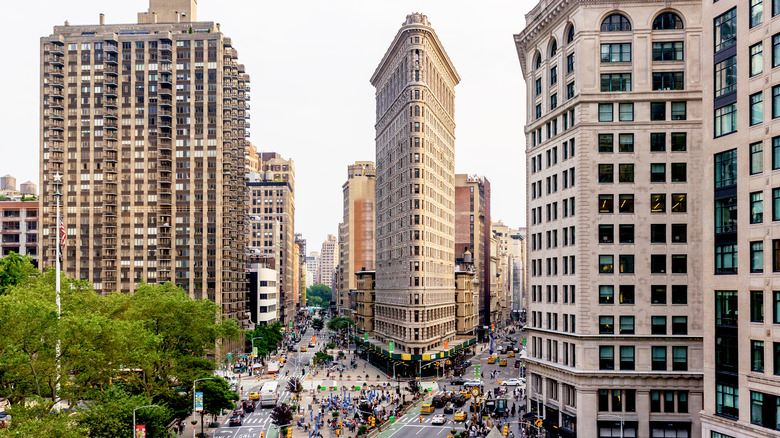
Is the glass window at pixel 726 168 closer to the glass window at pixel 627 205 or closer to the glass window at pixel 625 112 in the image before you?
the glass window at pixel 627 205

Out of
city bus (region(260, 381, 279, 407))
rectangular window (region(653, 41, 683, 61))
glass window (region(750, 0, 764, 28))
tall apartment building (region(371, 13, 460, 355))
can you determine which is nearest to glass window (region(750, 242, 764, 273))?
glass window (region(750, 0, 764, 28))

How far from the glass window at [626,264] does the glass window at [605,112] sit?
13447 millimetres

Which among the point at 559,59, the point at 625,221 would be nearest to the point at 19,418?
the point at 625,221

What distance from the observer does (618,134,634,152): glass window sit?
64.2 m

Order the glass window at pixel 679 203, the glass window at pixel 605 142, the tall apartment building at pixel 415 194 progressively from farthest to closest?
the tall apartment building at pixel 415 194, the glass window at pixel 605 142, the glass window at pixel 679 203

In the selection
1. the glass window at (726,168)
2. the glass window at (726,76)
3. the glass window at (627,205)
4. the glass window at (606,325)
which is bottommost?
the glass window at (606,325)

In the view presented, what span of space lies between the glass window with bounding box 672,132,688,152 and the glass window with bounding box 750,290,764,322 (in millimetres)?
22161

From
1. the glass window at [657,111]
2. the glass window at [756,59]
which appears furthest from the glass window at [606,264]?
the glass window at [756,59]

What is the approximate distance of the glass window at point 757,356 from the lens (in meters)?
43.9

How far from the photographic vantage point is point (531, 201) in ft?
255

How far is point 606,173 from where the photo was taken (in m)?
64.5

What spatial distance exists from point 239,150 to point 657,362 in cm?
11789

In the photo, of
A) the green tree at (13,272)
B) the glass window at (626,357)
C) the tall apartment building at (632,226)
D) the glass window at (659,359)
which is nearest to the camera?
the tall apartment building at (632,226)

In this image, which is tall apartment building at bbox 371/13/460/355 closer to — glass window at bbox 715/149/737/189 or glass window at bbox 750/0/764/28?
glass window at bbox 715/149/737/189
